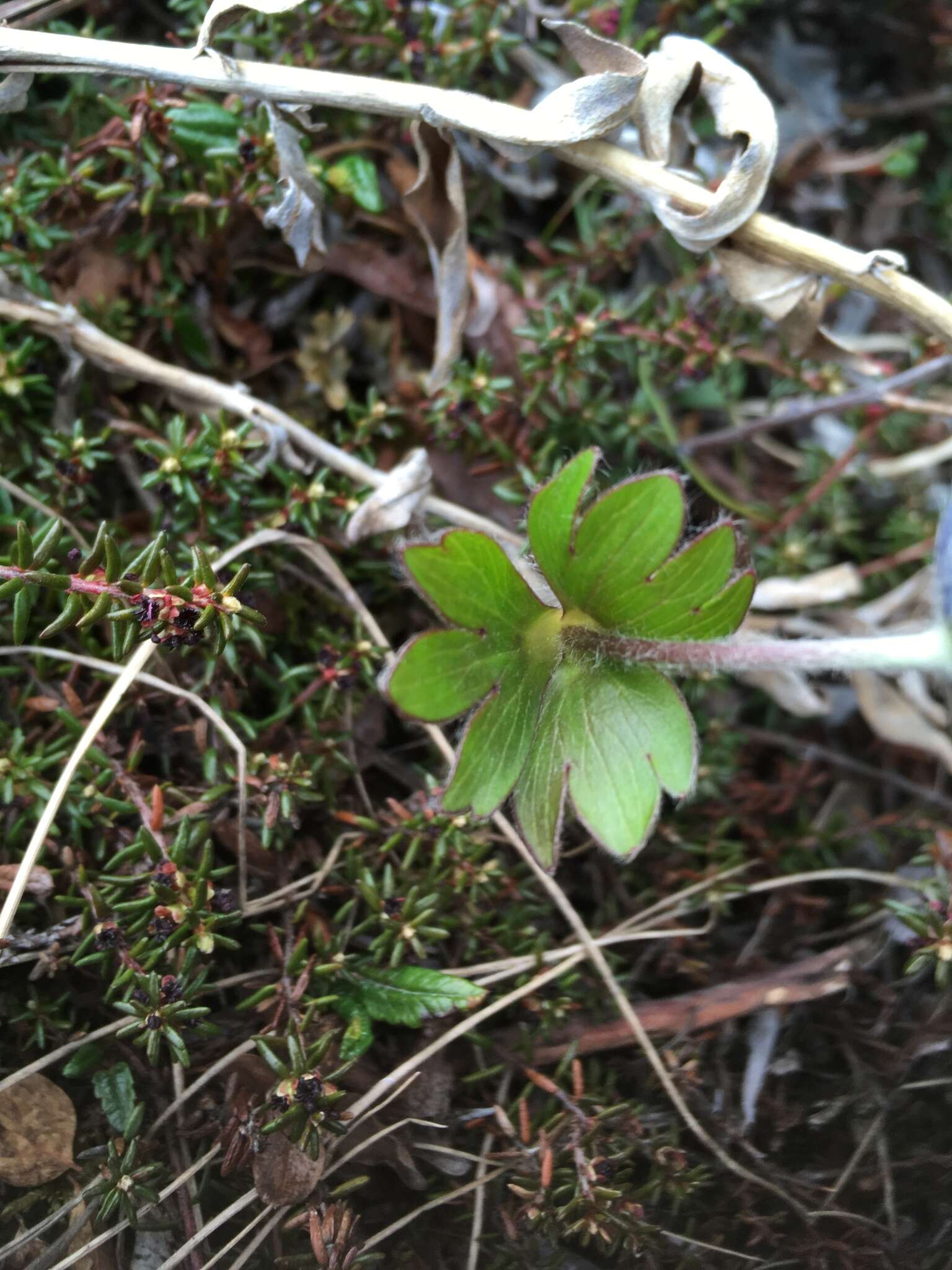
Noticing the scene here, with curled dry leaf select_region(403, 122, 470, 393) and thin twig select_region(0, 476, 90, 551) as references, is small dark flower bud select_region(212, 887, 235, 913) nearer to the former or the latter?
thin twig select_region(0, 476, 90, 551)

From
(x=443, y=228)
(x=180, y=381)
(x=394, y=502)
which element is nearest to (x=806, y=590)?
(x=394, y=502)

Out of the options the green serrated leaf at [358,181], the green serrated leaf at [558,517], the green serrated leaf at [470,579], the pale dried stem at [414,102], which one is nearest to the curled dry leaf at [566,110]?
the pale dried stem at [414,102]

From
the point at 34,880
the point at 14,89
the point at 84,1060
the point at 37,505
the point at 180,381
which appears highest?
the point at 14,89

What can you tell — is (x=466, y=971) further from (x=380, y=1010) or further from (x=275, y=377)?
(x=275, y=377)

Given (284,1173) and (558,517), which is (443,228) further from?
(284,1173)

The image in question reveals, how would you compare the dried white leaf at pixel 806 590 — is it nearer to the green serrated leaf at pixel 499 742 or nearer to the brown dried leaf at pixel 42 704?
the green serrated leaf at pixel 499 742

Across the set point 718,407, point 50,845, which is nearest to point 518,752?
point 50,845

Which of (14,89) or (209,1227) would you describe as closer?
(209,1227)
